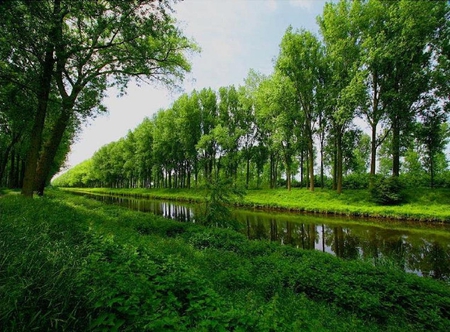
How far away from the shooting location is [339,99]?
77.0ft

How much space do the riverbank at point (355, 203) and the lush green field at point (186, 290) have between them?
8.23 metres

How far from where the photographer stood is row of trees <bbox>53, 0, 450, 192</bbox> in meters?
16.2

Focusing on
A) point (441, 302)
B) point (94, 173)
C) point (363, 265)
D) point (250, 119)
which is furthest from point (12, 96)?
point (94, 173)

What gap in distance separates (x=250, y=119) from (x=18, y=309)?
39608 millimetres

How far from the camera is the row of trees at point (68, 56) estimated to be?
18.6 ft

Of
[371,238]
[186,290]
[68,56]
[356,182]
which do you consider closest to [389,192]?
[371,238]

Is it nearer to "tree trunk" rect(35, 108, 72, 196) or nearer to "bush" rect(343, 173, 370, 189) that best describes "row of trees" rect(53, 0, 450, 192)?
"bush" rect(343, 173, 370, 189)

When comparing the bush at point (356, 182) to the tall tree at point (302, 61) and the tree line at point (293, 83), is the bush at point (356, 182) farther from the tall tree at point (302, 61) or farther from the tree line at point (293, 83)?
the tall tree at point (302, 61)

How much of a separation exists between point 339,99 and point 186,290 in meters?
24.8

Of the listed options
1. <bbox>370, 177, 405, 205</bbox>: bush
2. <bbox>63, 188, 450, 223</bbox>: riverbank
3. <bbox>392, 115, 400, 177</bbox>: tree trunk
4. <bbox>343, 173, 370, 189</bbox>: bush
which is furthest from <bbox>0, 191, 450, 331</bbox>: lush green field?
<bbox>343, 173, 370, 189</bbox>: bush

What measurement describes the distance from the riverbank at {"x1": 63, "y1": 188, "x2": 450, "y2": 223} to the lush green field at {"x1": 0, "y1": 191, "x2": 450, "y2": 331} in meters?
8.23

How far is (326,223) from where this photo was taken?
18281 millimetres

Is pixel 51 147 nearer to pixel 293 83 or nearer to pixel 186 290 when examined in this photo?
pixel 186 290

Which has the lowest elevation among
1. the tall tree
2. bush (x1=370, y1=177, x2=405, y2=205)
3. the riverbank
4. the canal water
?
the canal water
